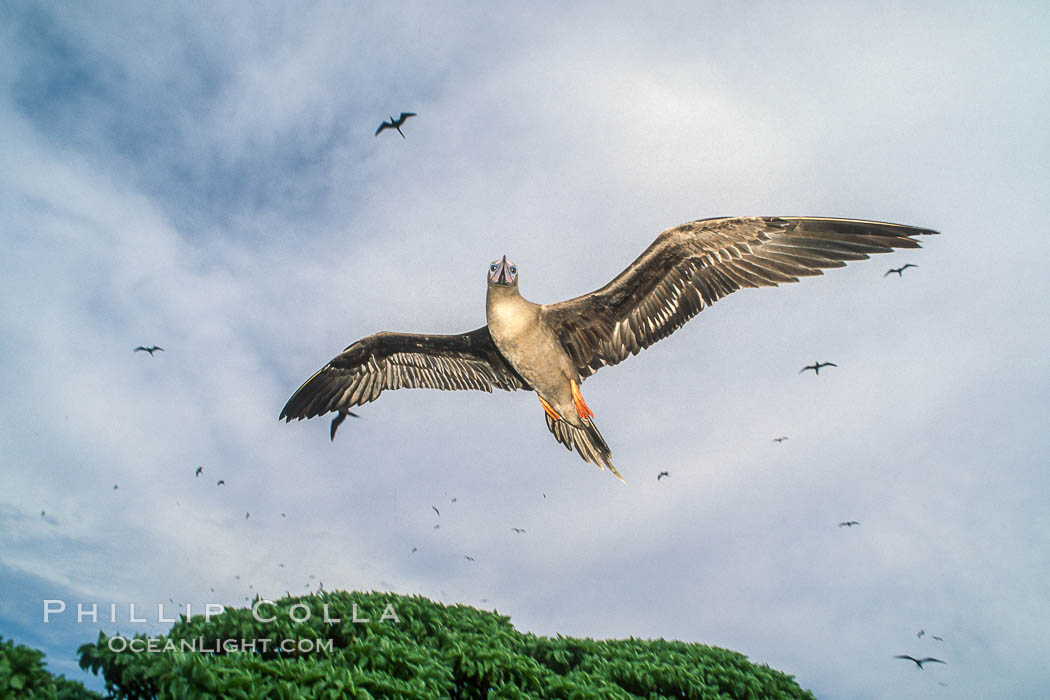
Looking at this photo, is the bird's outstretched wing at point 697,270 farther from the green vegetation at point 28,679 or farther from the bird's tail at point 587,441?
the green vegetation at point 28,679

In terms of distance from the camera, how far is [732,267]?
8.84 meters

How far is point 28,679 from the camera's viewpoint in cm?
514

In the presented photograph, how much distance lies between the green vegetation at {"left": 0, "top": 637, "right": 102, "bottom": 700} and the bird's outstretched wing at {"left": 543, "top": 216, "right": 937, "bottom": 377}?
6601mm

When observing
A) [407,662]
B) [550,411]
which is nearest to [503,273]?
[550,411]

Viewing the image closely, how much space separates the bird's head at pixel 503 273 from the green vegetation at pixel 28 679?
6163mm

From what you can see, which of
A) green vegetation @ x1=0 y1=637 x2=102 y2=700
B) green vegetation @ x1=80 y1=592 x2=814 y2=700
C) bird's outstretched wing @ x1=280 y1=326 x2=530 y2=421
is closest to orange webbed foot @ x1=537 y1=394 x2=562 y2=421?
bird's outstretched wing @ x1=280 y1=326 x2=530 y2=421

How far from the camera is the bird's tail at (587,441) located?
988 centimetres

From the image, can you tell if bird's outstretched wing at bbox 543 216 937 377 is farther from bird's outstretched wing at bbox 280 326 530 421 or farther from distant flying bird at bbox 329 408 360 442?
distant flying bird at bbox 329 408 360 442

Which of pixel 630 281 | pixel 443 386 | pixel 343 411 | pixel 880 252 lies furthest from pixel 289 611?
pixel 880 252

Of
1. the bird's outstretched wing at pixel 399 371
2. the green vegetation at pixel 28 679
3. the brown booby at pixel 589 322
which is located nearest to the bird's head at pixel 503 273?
the brown booby at pixel 589 322

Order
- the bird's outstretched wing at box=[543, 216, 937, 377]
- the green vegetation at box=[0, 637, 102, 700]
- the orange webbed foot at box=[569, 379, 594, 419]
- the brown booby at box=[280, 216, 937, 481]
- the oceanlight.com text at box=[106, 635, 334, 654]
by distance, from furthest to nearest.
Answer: the orange webbed foot at box=[569, 379, 594, 419]
the brown booby at box=[280, 216, 937, 481]
the bird's outstretched wing at box=[543, 216, 937, 377]
the oceanlight.com text at box=[106, 635, 334, 654]
the green vegetation at box=[0, 637, 102, 700]

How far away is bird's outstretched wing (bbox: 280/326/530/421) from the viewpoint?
10.7 m

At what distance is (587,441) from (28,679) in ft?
22.9

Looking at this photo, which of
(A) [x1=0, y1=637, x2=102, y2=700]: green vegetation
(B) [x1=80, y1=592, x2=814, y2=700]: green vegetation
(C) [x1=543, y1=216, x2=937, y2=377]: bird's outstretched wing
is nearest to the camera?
(A) [x1=0, y1=637, x2=102, y2=700]: green vegetation
